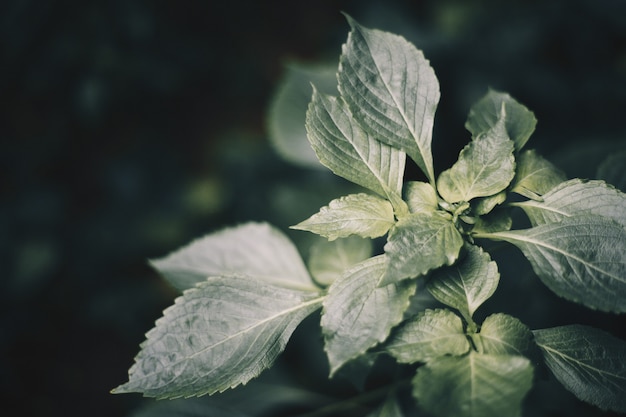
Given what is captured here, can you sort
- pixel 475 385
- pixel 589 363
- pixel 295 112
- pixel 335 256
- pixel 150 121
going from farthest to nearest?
1. pixel 150 121
2. pixel 295 112
3. pixel 335 256
4. pixel 589 363
5. pixel 475 385

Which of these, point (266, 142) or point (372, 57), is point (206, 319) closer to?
point (372, 57)

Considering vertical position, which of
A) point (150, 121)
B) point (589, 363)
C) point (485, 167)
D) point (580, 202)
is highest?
point (150, 121)

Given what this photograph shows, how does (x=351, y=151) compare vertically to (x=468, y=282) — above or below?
above

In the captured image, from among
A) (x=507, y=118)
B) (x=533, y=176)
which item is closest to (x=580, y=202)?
(x=533, y=176)

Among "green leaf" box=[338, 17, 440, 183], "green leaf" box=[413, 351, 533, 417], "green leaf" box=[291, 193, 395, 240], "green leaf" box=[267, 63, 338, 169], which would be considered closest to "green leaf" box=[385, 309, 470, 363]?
"green leaf" box=[413, 351, 533, 417]

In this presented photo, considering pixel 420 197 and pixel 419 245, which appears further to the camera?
pixel 420 197

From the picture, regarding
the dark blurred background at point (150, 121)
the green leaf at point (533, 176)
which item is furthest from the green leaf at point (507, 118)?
the dark blurred background at point (150, 121)

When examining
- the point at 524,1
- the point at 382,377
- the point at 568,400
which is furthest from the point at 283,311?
the point at 524,1

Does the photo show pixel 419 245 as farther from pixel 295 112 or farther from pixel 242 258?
pixel 295 112
